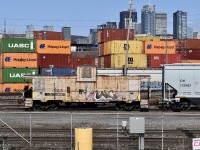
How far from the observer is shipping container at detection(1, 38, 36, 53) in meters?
64.6

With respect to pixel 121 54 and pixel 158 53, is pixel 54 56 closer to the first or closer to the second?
pixel 121 54

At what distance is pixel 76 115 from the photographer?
31.1 metres

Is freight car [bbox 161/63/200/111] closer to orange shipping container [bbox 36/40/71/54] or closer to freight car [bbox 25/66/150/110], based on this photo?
freight car [bbox 25/66/150/110]

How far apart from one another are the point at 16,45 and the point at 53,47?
631 cm

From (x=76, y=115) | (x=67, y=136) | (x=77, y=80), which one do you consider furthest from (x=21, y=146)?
(x=77, y=80)

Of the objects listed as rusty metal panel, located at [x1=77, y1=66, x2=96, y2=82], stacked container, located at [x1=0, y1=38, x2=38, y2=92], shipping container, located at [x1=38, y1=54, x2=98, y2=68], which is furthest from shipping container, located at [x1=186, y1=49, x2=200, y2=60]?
rusty metal panel, located at [x1=77, y1=66, x2=96, y2=82]

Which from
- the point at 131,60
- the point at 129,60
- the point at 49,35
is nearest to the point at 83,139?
the point at 129,60

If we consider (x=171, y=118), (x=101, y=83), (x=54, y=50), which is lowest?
(x=171, y=118)

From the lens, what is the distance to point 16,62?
64.2 m

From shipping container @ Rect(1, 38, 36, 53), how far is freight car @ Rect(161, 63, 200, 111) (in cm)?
3409

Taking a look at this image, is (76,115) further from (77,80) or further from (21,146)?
(21,146)

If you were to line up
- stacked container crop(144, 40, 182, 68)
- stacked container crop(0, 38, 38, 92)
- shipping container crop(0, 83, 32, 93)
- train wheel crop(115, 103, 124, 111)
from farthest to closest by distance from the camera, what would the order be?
stacked container crop(144, 40, 182, 68) → shipping container crop(0, 83, 32, 93) → stacked container crop(0, 38, 38, 92) → train wheel crop(115, 103, 124, 111)

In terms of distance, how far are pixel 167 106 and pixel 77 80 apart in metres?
7.54

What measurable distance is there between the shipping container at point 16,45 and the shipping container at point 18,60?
0.65 metres
